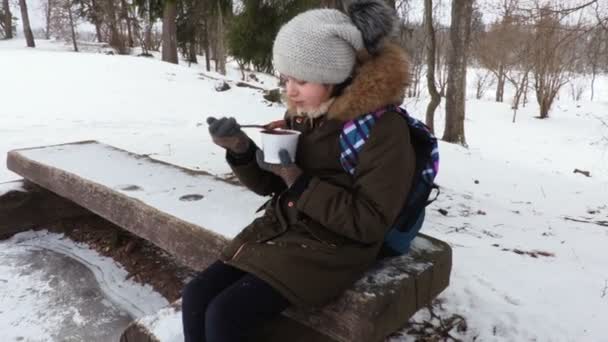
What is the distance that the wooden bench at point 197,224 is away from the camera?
1529 mm

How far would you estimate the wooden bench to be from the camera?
153 centimetres

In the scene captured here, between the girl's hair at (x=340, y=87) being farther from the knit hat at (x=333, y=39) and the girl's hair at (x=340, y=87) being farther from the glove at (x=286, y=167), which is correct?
the glove at (x=286, y=167)

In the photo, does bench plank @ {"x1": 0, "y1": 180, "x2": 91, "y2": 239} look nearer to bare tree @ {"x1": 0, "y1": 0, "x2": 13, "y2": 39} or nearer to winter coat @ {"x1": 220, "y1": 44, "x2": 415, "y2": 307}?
winter coat @ {"x1": 220, "y1": 44, "x2": 415, "y2": 307}

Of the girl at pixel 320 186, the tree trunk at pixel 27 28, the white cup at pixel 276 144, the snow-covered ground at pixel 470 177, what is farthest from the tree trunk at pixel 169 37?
the white cup at pixel 276 144

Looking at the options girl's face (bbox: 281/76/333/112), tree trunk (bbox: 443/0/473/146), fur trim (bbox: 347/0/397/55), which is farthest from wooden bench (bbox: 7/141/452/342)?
tree trunk (bbox: 443/0/473/146)

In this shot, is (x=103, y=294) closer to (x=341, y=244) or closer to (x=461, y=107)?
(x=341, y=244)

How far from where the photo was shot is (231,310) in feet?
4.77

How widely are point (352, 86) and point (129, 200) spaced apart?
1566 mm

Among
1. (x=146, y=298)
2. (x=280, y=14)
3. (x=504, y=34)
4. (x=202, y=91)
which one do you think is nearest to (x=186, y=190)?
(x=146, y=298)

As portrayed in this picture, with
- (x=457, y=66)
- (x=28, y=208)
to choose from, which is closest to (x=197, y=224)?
(x=28, y=208)

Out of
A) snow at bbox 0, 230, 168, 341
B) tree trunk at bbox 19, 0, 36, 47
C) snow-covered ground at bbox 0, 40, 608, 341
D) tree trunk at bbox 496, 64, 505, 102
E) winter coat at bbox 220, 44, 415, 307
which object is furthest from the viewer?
tree trunk at bbox 496, 64, 505, 102

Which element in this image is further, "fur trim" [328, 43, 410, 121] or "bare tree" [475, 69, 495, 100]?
"bare tree" [475, 69, 495, 100]

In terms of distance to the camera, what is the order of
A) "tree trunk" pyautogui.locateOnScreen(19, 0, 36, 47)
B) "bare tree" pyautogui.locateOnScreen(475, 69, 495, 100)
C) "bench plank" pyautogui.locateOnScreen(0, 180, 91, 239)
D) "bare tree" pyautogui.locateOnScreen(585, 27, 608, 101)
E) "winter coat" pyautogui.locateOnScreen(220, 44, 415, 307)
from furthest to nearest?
"bare tree" pyautogui.locateOnScreen(475, 69, 495, 100) → "tree trunk" pyautogui.locateOnScreen(19, 0, 36, 47) → "bare tree" pyautogui.locateOnScreen(585, 27, 608, 101) → "bench plank" pyautogui.locateOnScreen(0, 180, 91, 239) → "winter coat" pyautogui.locateOnScreen(220, 44, 415, 307)

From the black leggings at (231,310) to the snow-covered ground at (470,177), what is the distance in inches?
37.2
